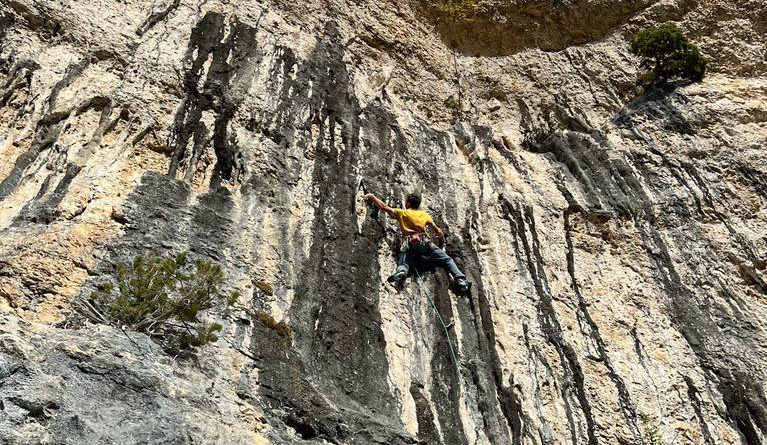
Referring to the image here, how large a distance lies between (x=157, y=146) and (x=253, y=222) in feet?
6.10

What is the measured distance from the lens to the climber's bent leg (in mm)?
10570

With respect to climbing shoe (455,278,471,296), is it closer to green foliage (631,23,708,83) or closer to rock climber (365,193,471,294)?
rock climber (365,193,471,294)

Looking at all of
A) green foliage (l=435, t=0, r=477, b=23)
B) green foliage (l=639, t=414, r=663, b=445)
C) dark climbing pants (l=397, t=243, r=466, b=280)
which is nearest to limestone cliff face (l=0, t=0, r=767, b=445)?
green foliage (l=639, t=414, r=663, b=445)

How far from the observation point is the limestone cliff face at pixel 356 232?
649 cm

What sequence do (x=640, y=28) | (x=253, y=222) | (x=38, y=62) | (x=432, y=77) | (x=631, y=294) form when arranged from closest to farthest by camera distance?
(x=253, y=222) < (x=38, y=62) < (x=631, y=294) < (x=432, y=77) < (x=640, y=28)

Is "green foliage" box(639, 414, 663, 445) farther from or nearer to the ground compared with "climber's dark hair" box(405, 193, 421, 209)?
nearer to the ground

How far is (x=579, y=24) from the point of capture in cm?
1872

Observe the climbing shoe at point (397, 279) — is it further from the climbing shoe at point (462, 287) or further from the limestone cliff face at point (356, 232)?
the climbing shoe at point (462, 287)

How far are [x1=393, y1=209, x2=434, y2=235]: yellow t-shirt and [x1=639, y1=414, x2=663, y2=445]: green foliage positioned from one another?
13.7ft

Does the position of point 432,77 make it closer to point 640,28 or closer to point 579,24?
point 579,24

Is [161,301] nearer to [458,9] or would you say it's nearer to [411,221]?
[411,221]

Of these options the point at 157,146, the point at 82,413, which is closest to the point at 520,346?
the point at 157,146

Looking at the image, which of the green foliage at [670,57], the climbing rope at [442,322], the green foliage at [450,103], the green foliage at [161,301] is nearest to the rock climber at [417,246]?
the climbing rope at [442,322]

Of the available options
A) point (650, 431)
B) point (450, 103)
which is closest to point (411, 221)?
point (650, 431)
